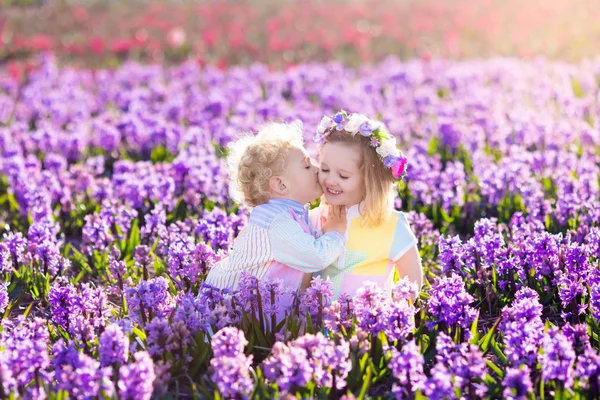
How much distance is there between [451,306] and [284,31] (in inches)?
618

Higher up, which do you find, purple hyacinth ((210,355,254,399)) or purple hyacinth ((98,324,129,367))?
purple hyacinth ((98,324,129,367))

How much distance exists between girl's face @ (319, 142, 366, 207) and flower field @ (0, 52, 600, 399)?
659mm

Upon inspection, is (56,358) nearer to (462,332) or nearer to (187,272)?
(187,272)

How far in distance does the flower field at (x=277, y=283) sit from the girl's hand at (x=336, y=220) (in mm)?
578

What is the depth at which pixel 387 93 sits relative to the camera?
11805 millimetres

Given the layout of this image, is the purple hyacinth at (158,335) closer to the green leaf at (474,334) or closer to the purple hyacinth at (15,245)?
the green leaf at (474,334)

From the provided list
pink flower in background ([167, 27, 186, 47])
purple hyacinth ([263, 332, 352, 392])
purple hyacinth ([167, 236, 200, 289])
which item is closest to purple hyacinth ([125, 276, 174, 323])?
Answer: purple hyacinth ([167, 236, 200, 289])

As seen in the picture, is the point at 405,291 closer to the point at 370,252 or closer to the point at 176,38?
the point at 370,252

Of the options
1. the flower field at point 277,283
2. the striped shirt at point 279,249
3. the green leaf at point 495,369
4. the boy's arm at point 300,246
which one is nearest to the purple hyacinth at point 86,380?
the flower field at point 277,283

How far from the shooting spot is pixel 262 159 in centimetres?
465

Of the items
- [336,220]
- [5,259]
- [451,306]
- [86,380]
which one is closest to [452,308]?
[451,306]

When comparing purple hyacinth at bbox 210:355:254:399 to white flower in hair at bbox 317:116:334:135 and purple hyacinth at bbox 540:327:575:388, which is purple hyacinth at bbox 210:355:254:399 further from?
white flower in hair at bbox 317:116:334:135

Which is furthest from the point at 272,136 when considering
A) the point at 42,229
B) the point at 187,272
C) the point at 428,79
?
the point at 428,79

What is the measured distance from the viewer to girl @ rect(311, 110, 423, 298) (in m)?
4.65
